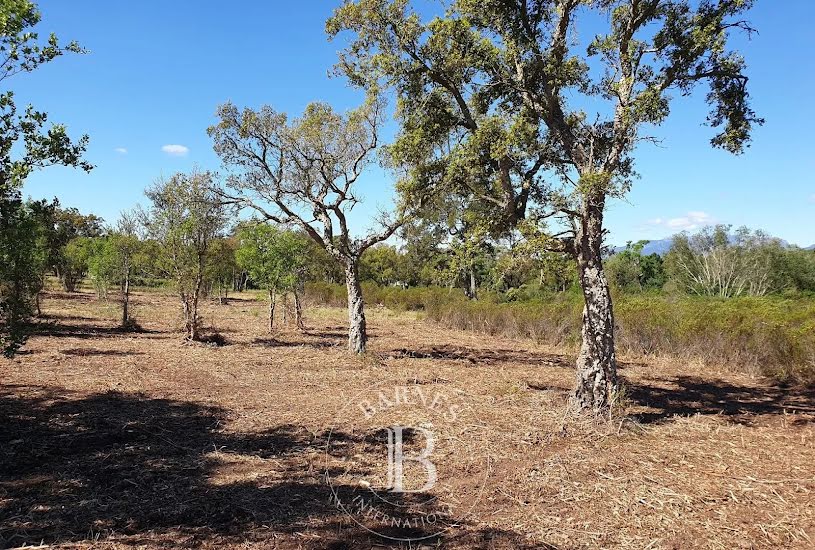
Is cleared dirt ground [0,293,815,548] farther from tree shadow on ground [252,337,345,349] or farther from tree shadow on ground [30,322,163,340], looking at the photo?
tree shadow on ground [30,322,163,340]

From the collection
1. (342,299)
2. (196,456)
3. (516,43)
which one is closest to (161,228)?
(196,456)

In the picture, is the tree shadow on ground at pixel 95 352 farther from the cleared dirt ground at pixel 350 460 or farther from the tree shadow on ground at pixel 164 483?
the tree shadow on ground at pixel 164 483

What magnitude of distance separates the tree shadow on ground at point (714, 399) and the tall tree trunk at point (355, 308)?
715cm

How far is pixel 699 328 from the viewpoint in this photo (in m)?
14.1

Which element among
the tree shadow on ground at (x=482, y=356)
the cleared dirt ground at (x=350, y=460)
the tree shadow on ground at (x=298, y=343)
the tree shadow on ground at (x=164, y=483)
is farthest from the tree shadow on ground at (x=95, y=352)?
the tree shadow on ground at (x=482, y=356)

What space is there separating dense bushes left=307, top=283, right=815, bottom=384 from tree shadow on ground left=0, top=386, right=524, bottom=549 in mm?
11264

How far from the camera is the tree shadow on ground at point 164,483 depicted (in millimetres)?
4121

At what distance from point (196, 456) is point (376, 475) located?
2.32 metres

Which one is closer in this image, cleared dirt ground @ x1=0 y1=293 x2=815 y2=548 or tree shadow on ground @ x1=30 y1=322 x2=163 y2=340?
cleared dirt ground @ x1=0 y1=293 x2=815 y2=548

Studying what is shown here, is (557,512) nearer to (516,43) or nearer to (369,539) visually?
(369,539)

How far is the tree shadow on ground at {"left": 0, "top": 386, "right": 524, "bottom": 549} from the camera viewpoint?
13.5ft

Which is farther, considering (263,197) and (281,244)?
(281,244)

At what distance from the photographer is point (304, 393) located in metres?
9.44

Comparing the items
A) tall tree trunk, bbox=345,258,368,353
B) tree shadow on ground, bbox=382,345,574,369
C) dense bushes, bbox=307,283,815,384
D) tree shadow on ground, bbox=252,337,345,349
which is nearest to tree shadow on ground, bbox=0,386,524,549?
tall tree trunk, bbox=345,258,368,353
